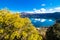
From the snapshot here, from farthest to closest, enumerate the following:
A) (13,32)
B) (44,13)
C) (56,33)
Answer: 1. (44,13)
2. (13,32)
3. (56,33)

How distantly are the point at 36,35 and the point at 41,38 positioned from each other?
0.87m

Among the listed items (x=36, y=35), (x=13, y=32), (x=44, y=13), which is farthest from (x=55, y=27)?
(x=44, y=13)

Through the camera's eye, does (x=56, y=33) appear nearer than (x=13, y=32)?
Yes

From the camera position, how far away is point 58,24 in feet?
69.6

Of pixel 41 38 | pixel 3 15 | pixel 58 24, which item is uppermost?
pixel 3 15

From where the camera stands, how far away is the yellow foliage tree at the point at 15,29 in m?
23.5

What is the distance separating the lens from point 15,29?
78.1ft

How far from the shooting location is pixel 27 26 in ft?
79.7

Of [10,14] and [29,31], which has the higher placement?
[10,14]

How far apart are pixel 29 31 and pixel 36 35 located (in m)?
1.06

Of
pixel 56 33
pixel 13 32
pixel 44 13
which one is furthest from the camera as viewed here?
pixel 44 13

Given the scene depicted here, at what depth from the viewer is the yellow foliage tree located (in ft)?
77.2

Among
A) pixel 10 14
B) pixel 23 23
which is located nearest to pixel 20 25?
pixel 23 23

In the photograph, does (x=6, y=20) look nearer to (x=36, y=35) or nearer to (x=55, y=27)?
(x=36, y=35)
